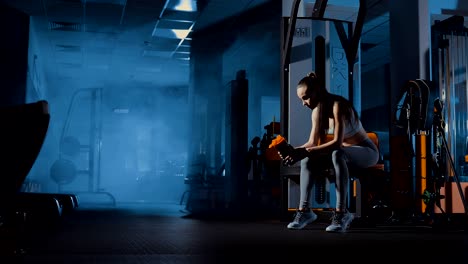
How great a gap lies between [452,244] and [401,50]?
4.36 meters

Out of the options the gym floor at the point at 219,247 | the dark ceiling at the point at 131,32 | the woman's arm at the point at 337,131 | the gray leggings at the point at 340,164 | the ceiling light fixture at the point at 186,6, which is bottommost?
the gym floor at the point at 219,247

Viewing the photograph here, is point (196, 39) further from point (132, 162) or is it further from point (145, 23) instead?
point (132, 162)

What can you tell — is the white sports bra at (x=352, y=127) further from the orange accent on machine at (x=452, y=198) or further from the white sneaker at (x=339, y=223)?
the orange accent on machine at (x=452, y=198)

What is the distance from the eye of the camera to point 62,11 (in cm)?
998

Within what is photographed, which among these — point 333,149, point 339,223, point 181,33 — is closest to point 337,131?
point 333,149

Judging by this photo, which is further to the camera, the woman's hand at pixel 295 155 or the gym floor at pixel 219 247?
the woman's hand at pixel 295 155

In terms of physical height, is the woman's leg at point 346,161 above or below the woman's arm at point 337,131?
below

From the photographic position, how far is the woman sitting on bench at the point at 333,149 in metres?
3.86

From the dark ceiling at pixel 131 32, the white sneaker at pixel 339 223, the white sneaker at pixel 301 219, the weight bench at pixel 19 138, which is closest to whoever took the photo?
the weight bench at pixel 19 138

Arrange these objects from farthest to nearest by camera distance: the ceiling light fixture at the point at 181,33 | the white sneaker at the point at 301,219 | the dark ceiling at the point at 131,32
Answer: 1. the ceiling light fixture at the point at 181,33
2. the dark ceiling at the point at 131,32
3. the white sneaker at the point at 301,219

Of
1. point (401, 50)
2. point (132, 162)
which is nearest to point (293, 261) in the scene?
point (401, 50)

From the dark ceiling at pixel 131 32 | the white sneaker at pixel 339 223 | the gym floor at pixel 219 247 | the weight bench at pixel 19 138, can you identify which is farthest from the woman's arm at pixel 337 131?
the dark ceiling at pixel 131 32

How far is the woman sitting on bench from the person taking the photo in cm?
386

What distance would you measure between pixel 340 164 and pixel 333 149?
0.12 m
